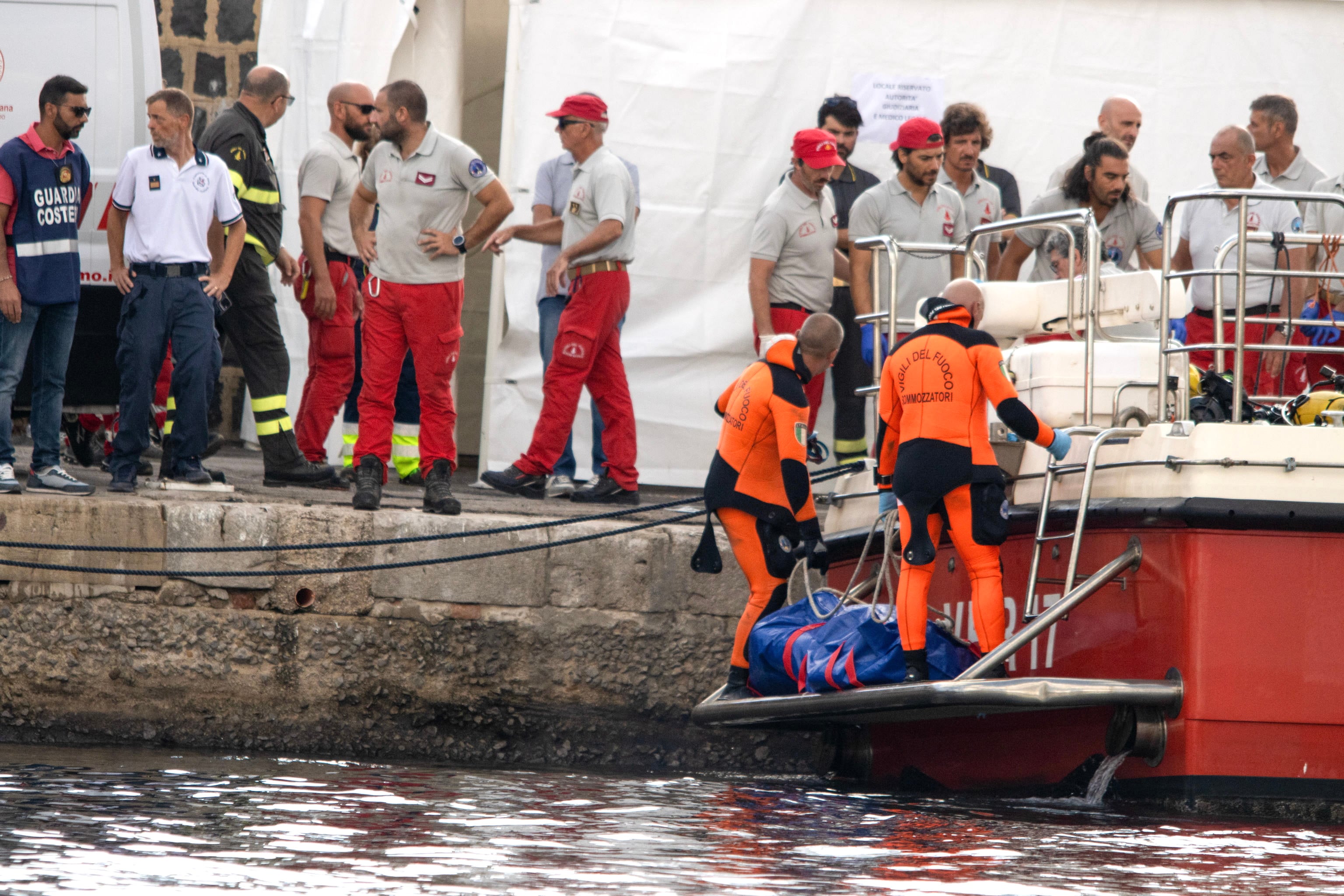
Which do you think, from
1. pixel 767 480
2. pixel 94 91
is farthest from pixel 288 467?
pixel 767 480

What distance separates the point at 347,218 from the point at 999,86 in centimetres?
338

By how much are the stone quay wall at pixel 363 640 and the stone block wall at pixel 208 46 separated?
3.93m

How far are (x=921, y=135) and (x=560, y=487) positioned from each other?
7.54ft

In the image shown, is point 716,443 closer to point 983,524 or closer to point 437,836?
point 983,524

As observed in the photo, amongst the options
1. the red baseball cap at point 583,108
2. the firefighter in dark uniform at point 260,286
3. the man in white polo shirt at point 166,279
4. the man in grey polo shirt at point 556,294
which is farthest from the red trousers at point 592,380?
the man in white polo shirt at point 166,279

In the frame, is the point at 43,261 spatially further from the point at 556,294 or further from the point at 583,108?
the point at 583,108

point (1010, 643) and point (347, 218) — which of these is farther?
point (347, 218)

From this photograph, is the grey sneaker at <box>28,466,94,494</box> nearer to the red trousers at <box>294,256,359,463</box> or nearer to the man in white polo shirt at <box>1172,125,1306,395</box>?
the red trousers at <box>294,256,359,463</box>

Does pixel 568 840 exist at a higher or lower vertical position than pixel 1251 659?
lower

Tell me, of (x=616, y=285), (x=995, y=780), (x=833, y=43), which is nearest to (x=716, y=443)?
(x=616, y=285)

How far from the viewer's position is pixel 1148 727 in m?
5.34

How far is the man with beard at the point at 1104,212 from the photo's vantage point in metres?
7.09

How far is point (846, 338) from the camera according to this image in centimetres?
859

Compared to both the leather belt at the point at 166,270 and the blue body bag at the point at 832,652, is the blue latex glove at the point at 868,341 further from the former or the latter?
the leather belt at the point at 166,270
